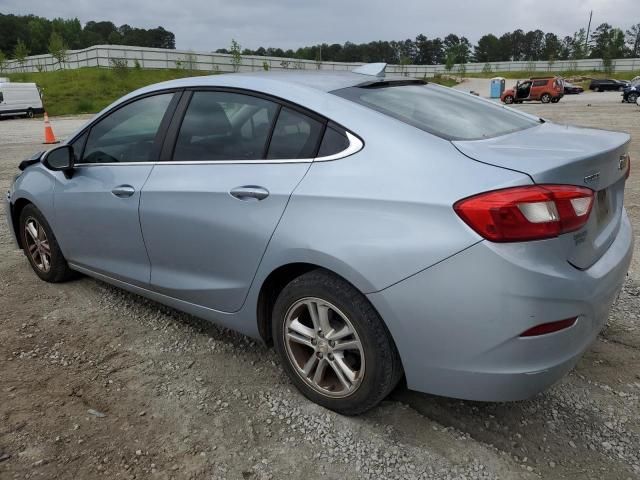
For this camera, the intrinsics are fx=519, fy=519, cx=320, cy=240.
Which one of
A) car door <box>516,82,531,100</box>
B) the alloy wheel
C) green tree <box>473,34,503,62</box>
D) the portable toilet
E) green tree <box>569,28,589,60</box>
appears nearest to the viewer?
the alloy wheel

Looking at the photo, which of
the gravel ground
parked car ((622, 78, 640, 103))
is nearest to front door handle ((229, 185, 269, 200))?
the gravel ground

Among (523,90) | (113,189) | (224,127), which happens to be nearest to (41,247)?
(113,189)

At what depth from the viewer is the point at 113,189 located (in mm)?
3158

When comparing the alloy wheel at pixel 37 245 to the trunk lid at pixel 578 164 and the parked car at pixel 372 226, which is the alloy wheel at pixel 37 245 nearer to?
the parked car at pixel 372 226

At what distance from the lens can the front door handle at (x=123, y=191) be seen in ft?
9.98

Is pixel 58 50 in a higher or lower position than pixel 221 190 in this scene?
higher

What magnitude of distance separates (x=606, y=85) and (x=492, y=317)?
194 feet

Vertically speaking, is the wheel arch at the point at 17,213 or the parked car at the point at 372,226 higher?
the parked car at the point at 372,226

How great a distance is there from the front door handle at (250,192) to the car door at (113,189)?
78cm

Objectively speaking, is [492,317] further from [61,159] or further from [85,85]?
[85,85]

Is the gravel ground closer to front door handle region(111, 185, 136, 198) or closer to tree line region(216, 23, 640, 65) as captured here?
front door handle region(111, 185, 136, 198)

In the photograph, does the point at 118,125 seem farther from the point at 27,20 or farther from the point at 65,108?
the point at 27,20

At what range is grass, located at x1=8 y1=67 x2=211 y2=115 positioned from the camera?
34.9 metres

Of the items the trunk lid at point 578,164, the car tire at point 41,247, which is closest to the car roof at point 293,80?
the trunk lid at point 578,164
